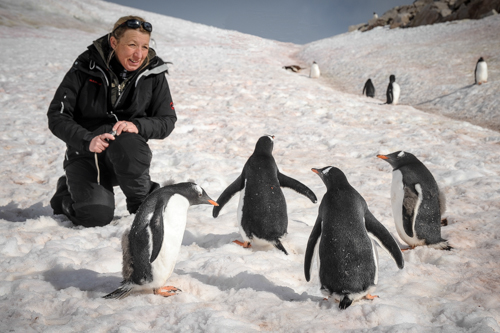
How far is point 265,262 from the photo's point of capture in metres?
2.40

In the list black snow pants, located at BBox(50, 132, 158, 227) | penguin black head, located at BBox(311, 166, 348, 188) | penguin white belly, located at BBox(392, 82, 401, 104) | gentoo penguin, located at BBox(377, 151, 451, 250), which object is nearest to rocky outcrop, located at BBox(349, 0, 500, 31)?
penguin white belly, located at BBox(392, 82, 401, 104)

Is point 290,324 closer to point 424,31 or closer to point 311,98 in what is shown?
point 311,98

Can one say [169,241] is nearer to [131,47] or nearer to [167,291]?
[167,291]

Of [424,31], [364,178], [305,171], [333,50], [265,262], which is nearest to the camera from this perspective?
[265,262]

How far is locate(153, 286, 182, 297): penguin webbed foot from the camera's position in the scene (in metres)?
1.92

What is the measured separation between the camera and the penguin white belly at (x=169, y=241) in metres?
1.91

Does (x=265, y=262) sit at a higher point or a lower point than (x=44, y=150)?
lower

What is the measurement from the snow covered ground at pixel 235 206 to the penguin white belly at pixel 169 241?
0.13 metres

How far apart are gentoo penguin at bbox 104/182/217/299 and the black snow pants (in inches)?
34.9

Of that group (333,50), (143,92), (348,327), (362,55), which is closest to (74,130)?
(143,92)

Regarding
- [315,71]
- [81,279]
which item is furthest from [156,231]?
[315,71]

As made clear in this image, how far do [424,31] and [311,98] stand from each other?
15.1 meters

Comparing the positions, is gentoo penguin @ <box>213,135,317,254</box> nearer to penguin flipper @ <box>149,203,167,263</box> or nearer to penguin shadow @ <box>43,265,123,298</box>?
penguin flipper @ <box>149,203,167,263</box>

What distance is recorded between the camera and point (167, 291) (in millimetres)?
1944
